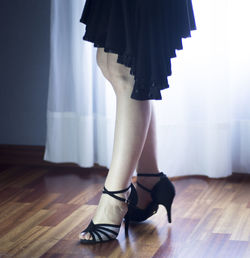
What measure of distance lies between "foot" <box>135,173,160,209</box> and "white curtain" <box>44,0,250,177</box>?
54 cm

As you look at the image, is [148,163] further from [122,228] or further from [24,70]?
[24,70]

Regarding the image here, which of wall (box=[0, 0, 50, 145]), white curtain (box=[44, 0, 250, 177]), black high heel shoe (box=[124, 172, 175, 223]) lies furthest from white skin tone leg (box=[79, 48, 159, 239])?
wall (box=[0, 0, 50, 145])

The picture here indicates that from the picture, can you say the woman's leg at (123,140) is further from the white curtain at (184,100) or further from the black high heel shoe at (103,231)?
the white curtain at (184,100)

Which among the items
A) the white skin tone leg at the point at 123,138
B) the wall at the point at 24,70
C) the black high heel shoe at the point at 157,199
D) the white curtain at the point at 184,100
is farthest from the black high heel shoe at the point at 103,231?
the wall at the point at 24,70

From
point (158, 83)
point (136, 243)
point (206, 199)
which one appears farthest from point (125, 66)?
point (206, 199)

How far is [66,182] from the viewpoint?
6.85ft

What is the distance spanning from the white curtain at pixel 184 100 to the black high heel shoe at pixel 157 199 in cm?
55

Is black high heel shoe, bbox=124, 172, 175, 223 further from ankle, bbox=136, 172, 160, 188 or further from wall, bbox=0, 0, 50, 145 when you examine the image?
wall, bbox=0, 0, 50, 145

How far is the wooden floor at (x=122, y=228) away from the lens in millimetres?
1387

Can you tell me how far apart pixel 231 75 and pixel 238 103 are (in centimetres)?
11

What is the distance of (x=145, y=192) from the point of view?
1.60 m

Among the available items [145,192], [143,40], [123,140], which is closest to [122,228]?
[145,192]

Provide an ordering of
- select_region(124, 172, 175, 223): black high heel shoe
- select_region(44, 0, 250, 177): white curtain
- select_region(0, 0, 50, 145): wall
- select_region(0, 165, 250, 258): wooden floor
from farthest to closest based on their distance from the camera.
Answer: select_region(0, 0, 50, 145): wall < select_region(44, 0, 250, 177): white curtain < select_region(124, 172, 175, 223): black high heel shoe < select_region(0, 165, 250, 258): wooden floor

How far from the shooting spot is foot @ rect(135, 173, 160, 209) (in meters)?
1.60
